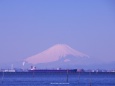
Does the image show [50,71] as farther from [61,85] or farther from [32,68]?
[61,85]

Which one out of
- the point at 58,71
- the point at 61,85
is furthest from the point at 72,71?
the point at 61,85

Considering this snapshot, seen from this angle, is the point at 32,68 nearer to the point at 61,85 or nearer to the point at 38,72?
the point at 38,72

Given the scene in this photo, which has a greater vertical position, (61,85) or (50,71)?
(50,71)

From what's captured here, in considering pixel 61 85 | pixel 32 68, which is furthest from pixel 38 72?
pixel 61 85

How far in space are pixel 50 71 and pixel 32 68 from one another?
6836mm

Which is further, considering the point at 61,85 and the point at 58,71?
the point at 58,71

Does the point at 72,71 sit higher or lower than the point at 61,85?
higher

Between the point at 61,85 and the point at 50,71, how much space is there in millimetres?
111872

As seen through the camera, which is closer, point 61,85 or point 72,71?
point 61,85

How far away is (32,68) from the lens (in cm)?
19062

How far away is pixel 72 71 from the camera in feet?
609

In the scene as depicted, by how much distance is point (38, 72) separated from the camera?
186 meters

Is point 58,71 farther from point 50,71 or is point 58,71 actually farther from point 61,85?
point 61,85

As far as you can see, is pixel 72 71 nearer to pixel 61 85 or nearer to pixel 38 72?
pixel 38 72
